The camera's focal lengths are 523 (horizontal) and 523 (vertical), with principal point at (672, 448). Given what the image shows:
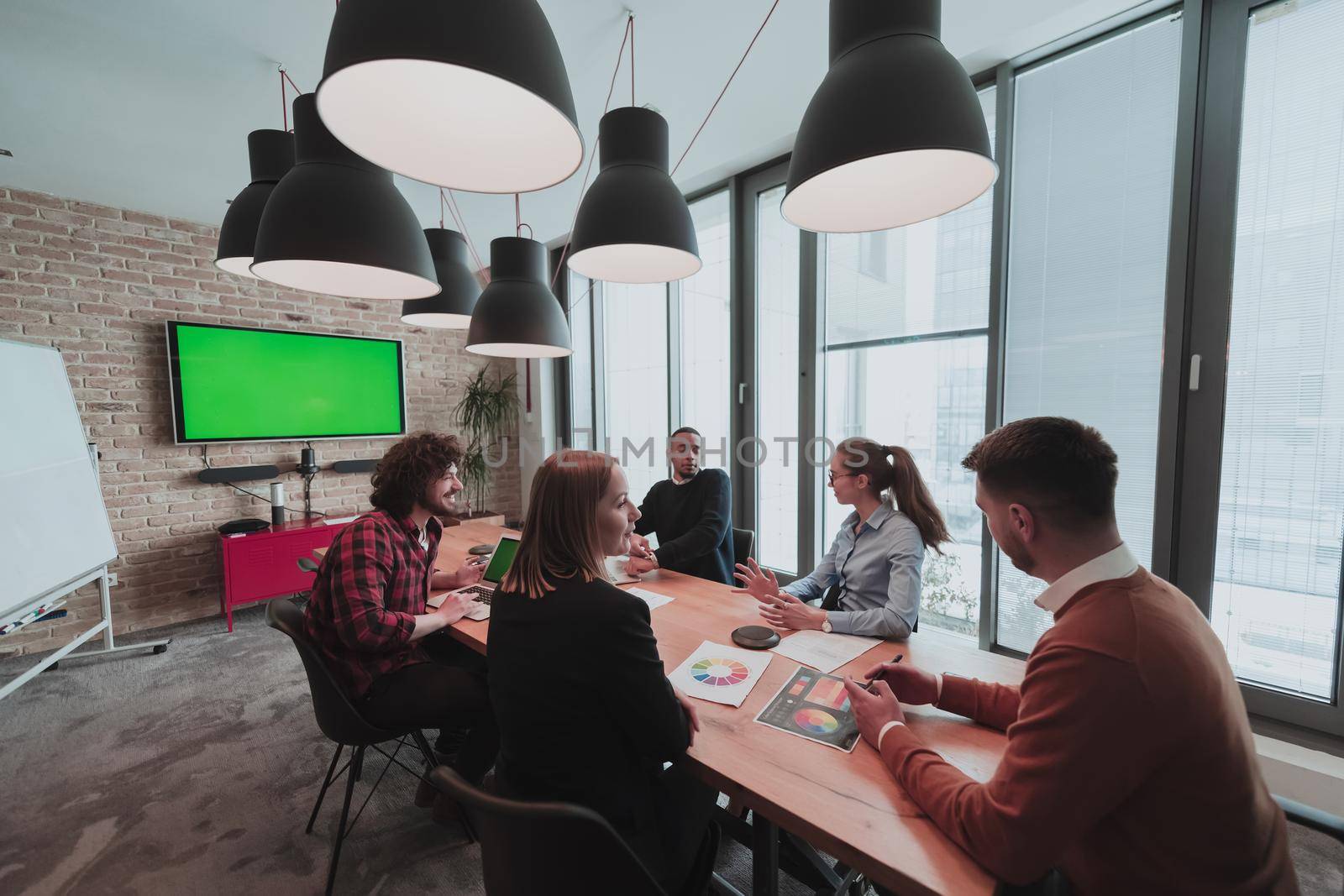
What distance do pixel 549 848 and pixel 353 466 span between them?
4.37 m

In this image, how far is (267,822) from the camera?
6.31 feet

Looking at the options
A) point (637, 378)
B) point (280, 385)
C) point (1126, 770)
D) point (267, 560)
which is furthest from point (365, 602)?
point (280, 385)

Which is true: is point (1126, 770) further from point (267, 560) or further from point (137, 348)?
point (137, 348)

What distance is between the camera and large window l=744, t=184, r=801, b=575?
3.24 metres

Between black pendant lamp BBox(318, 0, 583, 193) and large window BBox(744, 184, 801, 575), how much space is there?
7.58 feet

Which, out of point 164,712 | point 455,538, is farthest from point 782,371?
point 164,712

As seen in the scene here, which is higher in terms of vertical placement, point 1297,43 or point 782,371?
point 1297,43

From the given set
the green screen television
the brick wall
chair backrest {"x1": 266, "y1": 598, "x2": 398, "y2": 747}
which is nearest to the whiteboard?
the brick wall

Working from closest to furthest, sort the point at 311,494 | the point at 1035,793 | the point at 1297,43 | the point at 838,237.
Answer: the point at 1035,793 < the point at 1297,43 < the point at 838,237 < the point at 311,494

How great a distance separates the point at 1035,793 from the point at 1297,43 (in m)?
2.70

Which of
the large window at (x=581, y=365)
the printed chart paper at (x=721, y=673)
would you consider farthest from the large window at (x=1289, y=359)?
the large window at (x=581, y=365)

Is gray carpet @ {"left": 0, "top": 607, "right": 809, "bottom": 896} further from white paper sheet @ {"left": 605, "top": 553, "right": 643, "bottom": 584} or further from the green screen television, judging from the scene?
the green screen television

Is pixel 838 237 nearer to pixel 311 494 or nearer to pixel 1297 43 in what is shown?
pixel 1297 43

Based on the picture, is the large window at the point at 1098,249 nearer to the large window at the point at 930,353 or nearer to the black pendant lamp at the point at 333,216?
the large window at the point at 930,353
